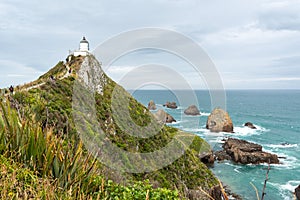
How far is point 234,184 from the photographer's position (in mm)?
24781

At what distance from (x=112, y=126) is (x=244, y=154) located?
20.1 meters

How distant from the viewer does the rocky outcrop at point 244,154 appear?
101 ft

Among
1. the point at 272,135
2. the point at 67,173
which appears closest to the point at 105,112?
the point at 67,173

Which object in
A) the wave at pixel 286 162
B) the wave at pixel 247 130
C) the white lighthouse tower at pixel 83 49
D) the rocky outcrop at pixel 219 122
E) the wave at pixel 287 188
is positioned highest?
the white lighthouse tower at pixel 83 49

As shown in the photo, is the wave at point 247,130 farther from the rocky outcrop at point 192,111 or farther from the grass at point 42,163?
the grass at point 42,163

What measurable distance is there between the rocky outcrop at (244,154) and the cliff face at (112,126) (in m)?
9.76

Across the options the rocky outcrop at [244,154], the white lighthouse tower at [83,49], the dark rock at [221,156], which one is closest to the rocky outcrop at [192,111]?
the rocky outcrop at [244,154]

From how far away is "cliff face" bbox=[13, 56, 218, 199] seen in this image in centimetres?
1188

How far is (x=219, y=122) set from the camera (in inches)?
1897

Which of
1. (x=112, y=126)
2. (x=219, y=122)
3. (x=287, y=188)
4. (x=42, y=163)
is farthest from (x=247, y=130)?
(x=42, y=163)

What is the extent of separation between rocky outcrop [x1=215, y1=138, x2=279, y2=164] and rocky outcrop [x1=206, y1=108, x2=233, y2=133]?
34.5ft

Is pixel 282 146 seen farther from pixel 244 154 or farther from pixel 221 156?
pixel 221 156

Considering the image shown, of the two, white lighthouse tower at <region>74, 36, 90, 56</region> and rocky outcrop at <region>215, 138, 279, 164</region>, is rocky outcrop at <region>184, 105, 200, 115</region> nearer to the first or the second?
rocky outcrop at <region>215, 138, 279, 164</region>

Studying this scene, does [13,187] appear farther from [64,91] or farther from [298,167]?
[298,167]
